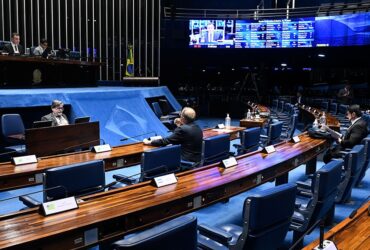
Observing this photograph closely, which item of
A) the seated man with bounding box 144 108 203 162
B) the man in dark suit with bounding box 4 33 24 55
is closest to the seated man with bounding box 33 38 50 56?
the man in dark suit with bounding box 4 33 24 55

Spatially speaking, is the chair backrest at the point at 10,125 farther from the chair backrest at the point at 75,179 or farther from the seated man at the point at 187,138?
the chair backrest at the point at 75,179

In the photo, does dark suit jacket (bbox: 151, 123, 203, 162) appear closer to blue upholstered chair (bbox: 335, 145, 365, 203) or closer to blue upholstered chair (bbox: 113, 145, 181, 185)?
blue upholstered chair (bbox: 113, 145, 181, 185)

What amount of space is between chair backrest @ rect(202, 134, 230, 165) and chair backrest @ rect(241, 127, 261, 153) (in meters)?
0.53

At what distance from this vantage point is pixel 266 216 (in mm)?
2029

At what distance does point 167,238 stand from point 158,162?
206 cm

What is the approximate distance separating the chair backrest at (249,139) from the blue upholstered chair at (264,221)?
2893 mm

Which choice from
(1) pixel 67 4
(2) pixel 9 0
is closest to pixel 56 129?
(2) pixel 9 0

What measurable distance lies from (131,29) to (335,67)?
8.17 m

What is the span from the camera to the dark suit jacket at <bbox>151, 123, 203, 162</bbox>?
14.6ft

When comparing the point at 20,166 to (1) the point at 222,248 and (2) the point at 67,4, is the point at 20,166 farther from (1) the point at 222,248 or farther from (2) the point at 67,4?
(2) the point at 67,4

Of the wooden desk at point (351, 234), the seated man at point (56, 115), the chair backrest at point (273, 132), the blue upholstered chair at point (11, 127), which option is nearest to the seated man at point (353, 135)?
the chair backrest at point (273, 132)

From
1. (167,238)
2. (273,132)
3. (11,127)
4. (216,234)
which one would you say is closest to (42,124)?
(11,127)

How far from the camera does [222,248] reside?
2.25 m

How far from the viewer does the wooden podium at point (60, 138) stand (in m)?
5.16
